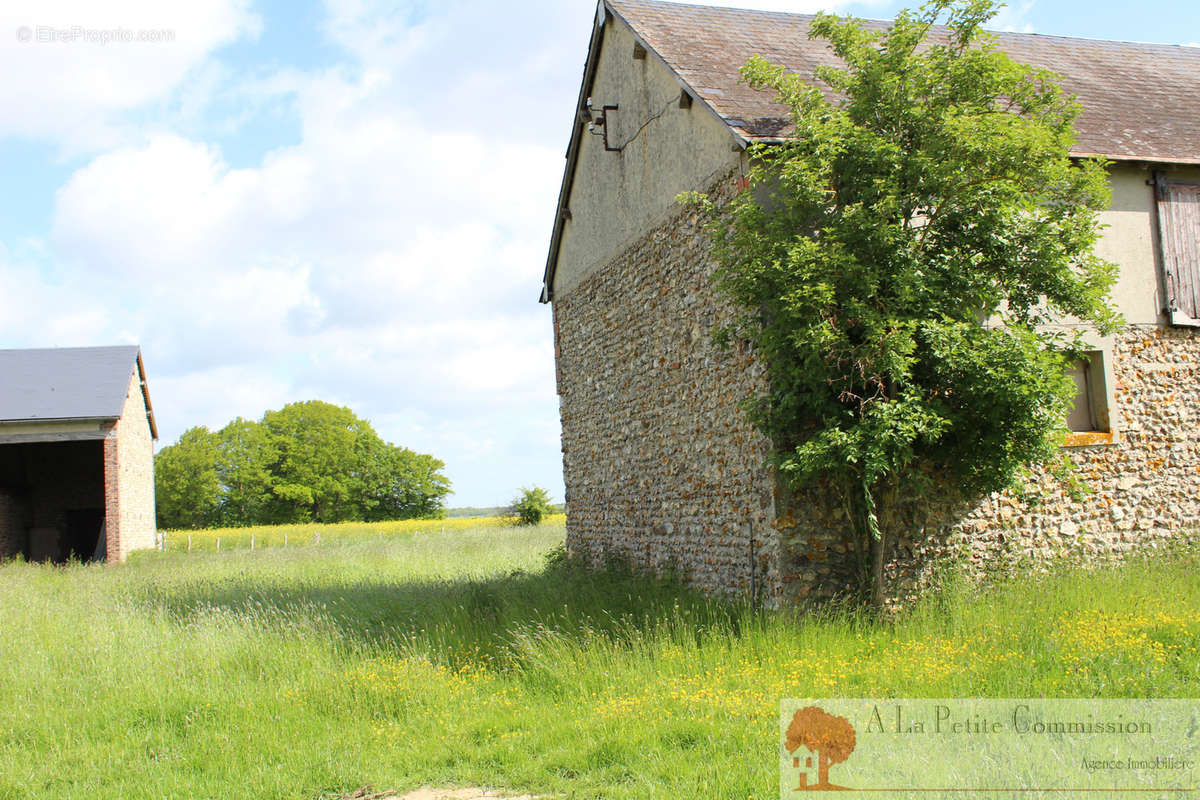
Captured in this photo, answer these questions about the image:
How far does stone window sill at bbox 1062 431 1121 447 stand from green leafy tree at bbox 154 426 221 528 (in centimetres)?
6466

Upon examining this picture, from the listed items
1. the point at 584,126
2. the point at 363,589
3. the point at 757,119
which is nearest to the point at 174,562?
the point at 363,589

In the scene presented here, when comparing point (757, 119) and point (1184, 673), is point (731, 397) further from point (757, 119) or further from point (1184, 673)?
point (1184, 673)

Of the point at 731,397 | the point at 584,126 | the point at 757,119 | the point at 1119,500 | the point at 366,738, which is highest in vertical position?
the point at 584,126

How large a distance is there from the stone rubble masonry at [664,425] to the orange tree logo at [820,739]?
3.52 metres

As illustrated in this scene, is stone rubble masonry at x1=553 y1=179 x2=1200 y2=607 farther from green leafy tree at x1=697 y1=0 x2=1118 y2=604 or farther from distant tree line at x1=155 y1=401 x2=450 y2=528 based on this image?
distant tree line at x1=155 y1=401 x2=450 y2=528

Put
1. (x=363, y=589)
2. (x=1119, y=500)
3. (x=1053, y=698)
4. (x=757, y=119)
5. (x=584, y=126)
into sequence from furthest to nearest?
(x=584, y=126) → (x=363, y=589) → (x=1119, y=500) → (x=757, y=119) → (x=1053, y=698)

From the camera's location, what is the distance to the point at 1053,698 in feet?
20.9

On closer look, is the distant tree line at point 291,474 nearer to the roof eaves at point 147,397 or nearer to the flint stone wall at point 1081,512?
the roof eaves at point 147,397

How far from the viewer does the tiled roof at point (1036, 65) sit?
1134 centimetres

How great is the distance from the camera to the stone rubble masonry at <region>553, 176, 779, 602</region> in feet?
34.5

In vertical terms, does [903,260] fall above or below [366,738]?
above

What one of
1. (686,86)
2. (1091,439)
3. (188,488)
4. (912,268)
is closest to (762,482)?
(912,268)

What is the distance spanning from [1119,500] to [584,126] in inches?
400

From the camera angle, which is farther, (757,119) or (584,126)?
(584,126)
